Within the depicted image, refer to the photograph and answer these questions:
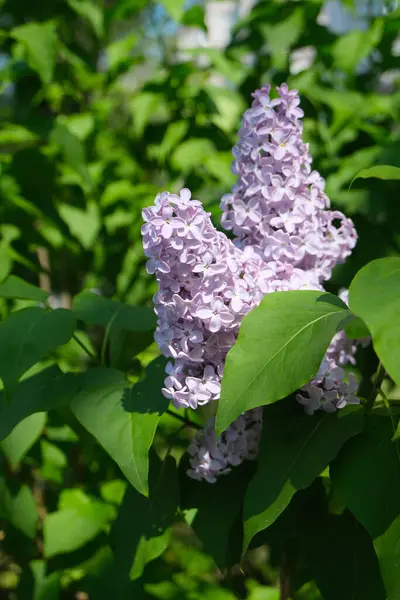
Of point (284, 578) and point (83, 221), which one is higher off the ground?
point (83, 221)

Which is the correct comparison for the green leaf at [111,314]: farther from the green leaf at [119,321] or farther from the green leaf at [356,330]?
the green leaf at [356,330]

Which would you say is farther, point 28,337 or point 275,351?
point 28,337

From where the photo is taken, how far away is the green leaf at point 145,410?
771mm

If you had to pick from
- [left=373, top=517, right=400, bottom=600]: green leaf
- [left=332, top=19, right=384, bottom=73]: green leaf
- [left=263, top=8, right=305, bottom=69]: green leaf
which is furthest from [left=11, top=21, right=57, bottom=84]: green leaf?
[left=373, top=517, right=400, bottom=600]: green leaf

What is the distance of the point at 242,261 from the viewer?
32.4 inches

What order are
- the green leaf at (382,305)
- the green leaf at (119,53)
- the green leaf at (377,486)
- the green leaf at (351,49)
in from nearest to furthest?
the green leaf at (382,305)
the green leaf at (377,486)
the green leaf at (351,49)
the green leaf at (119,53)

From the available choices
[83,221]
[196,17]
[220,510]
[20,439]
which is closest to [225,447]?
[220,510]

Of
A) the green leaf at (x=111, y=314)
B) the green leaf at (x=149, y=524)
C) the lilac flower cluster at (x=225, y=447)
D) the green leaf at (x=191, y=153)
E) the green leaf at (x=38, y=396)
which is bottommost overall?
the green leaf at (x=149, y=524)

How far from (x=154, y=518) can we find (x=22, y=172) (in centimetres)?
106

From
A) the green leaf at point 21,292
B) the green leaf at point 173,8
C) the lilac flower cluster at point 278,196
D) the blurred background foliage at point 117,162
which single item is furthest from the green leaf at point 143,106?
the lilac flower cluster at point 278,196

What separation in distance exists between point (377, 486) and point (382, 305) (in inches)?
8.4

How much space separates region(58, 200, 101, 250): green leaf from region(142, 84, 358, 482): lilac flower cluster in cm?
95

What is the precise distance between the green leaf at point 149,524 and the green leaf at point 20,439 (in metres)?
0.30

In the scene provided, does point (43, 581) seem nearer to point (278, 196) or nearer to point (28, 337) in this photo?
point (28, 337)
